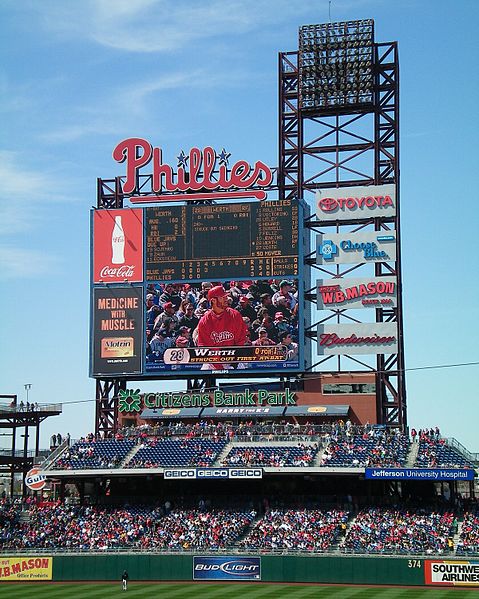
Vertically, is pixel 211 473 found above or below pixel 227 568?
above

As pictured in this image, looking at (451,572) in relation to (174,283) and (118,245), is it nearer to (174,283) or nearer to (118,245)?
(174,283)

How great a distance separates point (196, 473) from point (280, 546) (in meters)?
6.13

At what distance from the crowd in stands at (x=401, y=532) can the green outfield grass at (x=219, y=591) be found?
2.17 metres

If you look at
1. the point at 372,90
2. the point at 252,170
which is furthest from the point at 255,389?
the point at 372,90

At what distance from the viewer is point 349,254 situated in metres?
56.9

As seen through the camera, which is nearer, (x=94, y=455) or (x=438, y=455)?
(x=438, y=455)

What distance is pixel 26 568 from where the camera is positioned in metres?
50.0

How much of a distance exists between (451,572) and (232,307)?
18.5 metres

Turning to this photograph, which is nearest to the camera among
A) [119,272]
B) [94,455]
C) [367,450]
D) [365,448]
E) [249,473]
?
[249,473]

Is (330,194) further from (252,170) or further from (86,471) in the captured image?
(86,471)

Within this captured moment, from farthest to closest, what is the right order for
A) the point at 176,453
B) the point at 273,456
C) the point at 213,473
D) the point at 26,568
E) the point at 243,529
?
the point at 176,453 < the point at 273,456 < the point at 213,473 < the point at 243,529 < the point at 26,568

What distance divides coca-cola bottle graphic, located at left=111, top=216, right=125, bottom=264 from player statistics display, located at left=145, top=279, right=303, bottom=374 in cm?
251

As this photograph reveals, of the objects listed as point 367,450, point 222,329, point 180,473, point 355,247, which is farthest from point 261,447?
point 355,247

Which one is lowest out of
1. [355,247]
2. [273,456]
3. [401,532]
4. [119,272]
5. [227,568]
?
Answer: [227,568]
